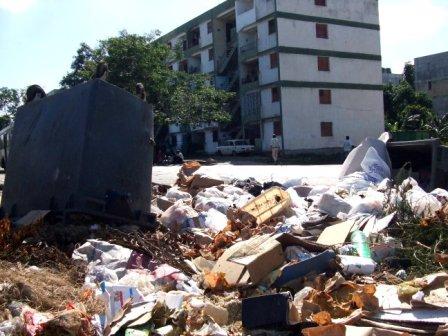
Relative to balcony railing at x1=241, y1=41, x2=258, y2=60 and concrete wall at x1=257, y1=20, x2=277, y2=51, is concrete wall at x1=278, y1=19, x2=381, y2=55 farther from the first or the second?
balcony railing at x1=241, y1=41, x2=258, y2=60

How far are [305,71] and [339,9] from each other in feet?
15.1

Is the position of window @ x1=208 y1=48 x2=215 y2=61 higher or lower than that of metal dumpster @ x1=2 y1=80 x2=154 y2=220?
higher

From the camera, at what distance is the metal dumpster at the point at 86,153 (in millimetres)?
5062

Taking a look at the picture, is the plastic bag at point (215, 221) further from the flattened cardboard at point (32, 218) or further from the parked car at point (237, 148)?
the parked car at point (237, 148)

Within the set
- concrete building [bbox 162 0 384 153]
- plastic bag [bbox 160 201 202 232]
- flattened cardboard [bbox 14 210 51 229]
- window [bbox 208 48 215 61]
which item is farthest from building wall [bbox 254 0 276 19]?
flattened cardboard [bbox 14 210 51 229]

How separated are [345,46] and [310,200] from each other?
2679 cm

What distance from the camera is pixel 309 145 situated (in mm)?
30578

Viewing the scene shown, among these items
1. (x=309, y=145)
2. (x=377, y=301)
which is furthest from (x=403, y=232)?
(x=309, y=145)

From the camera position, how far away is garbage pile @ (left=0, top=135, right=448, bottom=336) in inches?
124

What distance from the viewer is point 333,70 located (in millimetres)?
31641

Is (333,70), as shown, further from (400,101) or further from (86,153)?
(86,153)

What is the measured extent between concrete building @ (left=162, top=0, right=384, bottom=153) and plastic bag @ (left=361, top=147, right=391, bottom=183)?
21.6 m

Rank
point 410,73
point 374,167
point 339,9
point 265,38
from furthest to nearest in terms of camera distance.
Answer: point 410,73, point 339,9, point 265,38, point 374,167

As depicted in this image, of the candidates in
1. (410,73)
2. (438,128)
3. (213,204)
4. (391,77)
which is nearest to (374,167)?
(213,204)
